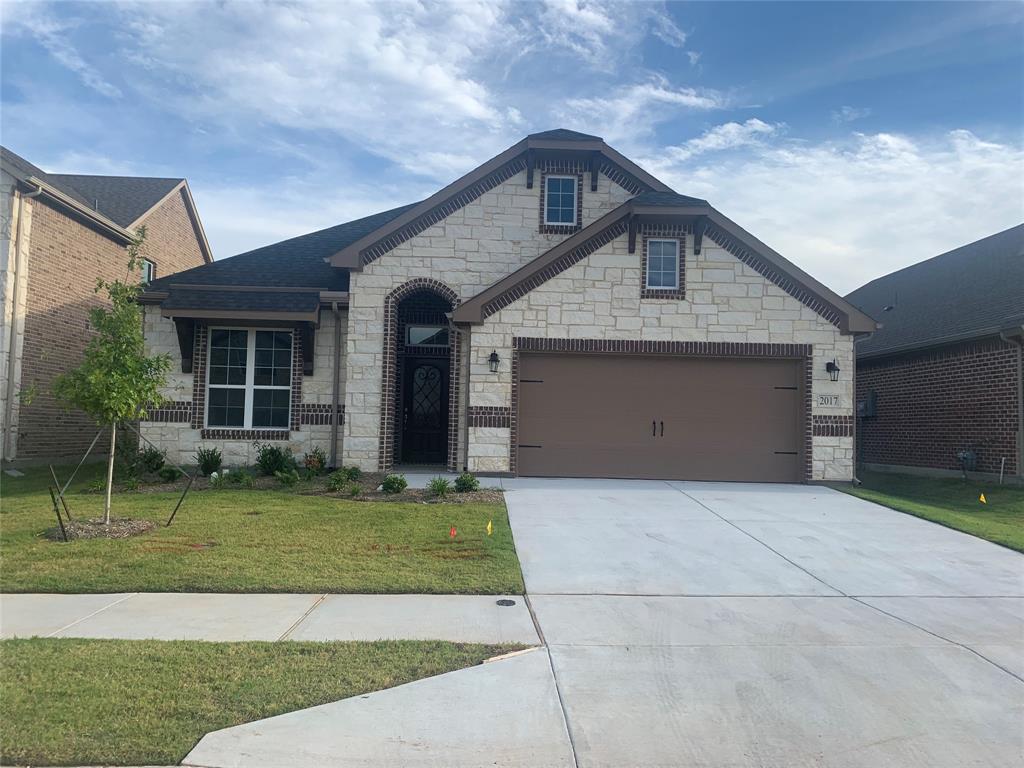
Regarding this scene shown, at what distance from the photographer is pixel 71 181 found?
2245cm

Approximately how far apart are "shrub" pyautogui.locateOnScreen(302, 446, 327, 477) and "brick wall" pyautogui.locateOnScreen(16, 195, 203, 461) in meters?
5.12

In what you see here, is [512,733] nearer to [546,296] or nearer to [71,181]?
[546,296]

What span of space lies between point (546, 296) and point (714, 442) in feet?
13.8

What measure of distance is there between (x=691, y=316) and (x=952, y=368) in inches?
258

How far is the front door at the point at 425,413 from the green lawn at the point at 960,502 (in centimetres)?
812

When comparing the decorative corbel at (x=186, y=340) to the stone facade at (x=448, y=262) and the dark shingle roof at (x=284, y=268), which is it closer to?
the dark shingle roof at (x=284, y=268)

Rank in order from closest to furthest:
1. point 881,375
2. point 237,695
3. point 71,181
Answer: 1. point 237,695
2. point 881,375
3. point 71,181

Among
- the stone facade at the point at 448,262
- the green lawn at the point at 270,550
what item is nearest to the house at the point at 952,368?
the stone facade at the point at 448,262

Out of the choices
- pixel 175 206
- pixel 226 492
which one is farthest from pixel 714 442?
pixel 175 206

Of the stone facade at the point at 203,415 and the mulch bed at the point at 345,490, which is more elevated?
the stone facade at the point at 203,415

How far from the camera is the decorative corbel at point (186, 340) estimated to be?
14664 mm

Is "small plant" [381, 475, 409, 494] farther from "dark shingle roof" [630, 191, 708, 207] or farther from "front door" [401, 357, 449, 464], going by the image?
"dark shingle roof" [630, 191, 708, 207]

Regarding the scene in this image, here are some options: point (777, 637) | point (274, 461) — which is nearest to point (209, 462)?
point (274, 461)

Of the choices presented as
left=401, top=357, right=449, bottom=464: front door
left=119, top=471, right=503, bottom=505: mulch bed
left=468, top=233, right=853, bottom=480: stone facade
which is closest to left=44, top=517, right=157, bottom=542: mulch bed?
left=119, top=471, right=503, bottom=505: mulch bed
